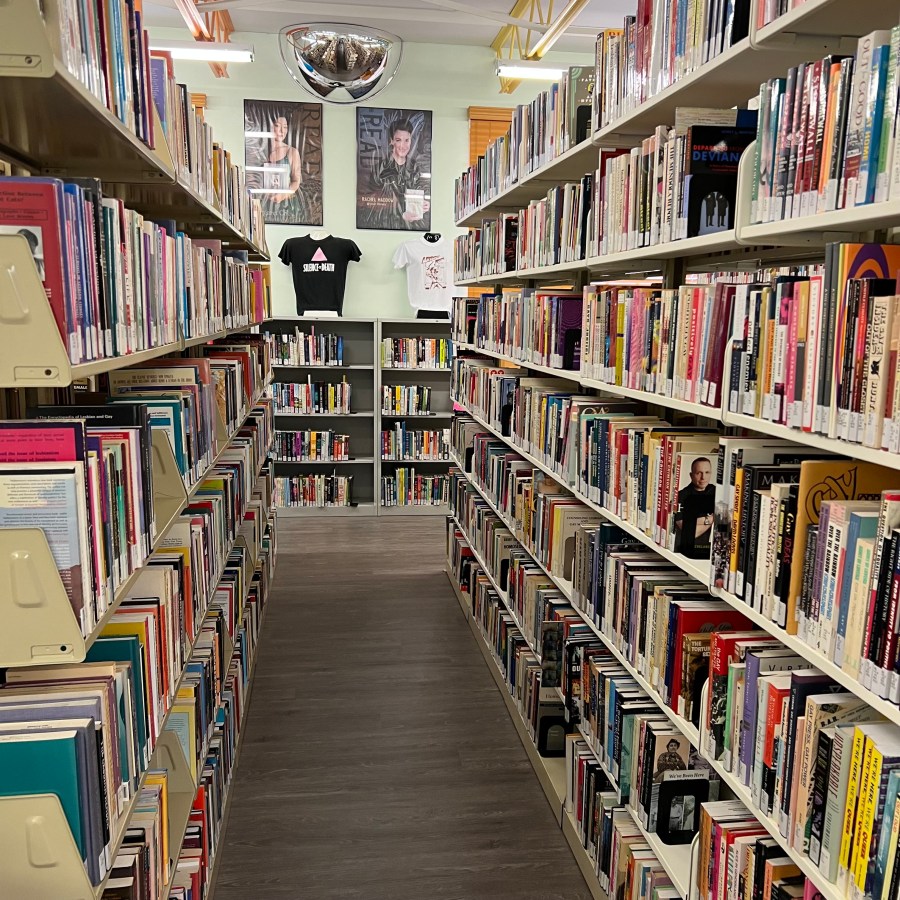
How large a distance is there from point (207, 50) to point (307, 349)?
253 cm

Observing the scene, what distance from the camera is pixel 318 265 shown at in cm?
743

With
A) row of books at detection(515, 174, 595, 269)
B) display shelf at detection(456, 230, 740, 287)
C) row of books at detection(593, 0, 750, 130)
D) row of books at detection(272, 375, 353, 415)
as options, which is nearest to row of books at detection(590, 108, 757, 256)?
display shelf at detection(456, 230, 740, 287)

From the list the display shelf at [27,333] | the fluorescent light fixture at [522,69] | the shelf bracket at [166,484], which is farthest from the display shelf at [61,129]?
the fluorescent light fixture at [522,69]

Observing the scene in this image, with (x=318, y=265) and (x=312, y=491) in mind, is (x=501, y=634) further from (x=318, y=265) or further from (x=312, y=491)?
(x=318, y=265)

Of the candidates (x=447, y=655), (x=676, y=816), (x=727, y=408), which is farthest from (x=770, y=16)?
(x=447, y=655)

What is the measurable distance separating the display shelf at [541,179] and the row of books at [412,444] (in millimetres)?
2613

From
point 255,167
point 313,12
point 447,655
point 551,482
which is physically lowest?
point 447,655

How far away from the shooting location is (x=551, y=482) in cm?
346

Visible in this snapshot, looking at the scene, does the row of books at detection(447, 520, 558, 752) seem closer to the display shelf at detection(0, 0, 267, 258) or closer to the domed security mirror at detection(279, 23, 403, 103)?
the display shelf at detection(0, 0, 267, 258)

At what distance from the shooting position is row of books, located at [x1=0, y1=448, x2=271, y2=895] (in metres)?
1.27

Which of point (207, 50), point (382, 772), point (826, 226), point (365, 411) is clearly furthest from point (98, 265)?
point (365, 411)

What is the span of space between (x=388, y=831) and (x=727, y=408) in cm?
197

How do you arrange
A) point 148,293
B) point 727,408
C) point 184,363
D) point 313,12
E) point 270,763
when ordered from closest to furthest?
point 727,408, point 148,293, point 184,363, point 270,763, point 313,12

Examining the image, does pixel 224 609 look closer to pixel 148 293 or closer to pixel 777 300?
pixel 148 293
